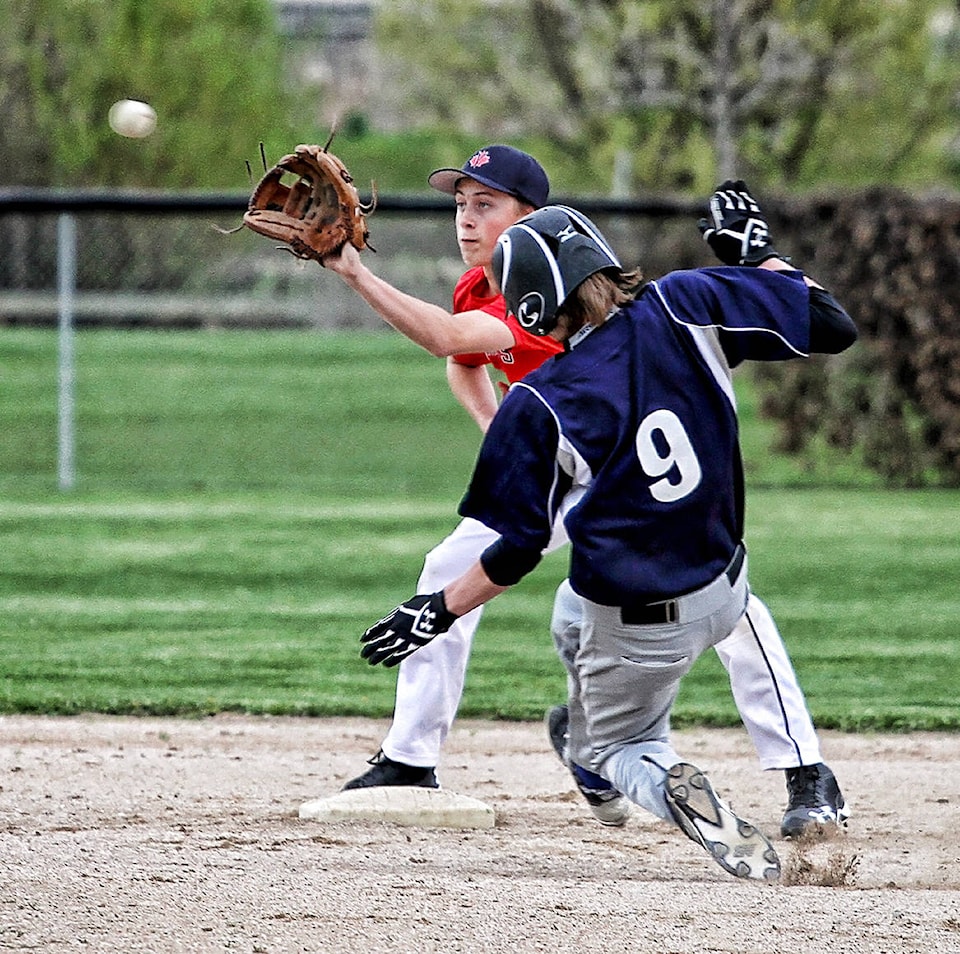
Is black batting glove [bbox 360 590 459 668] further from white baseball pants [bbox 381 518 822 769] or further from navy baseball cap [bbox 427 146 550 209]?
navy baseball cap [bbox 427 146 550 209]

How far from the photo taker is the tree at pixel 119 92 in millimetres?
18500

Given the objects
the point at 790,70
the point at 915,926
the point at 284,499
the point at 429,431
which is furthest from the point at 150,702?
the point at 790,70

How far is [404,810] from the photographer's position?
176 inches

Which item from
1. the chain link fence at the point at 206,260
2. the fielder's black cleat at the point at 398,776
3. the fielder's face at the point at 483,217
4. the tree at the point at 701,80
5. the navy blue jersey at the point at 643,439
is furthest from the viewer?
the tree at the point at 701,80

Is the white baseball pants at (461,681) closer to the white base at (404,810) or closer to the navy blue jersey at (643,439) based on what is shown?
the white base at (404,810)

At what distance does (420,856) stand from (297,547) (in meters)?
5.52

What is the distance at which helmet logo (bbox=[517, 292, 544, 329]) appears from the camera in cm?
369

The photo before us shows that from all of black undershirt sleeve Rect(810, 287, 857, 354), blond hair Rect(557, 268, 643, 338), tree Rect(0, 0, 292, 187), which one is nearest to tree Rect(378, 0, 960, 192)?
tree Rect(0, 0, 292, 187)

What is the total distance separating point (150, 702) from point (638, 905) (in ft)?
9.90

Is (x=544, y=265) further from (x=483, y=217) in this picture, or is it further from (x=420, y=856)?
(x=420, y=856)

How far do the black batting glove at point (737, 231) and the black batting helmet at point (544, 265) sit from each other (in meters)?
0.38

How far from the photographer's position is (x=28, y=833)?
4219mm

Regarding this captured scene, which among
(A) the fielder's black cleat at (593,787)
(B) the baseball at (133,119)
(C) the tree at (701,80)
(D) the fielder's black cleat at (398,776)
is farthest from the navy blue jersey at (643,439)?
(C) the tree at (701,80)

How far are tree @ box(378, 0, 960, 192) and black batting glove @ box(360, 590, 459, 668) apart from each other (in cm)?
1743
